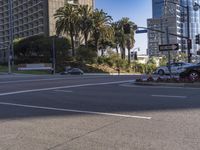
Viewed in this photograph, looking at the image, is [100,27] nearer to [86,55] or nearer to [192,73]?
[86,55]

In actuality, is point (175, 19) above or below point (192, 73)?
above

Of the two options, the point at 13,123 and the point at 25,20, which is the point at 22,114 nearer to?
the point at 13,123

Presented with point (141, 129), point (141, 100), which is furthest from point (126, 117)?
point (141, 100)

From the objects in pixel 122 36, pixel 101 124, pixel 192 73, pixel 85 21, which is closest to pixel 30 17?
pixel 122 36

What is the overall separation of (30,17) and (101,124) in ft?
482

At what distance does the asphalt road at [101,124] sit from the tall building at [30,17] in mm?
125643

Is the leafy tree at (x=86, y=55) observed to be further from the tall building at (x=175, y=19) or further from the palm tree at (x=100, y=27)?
the tall building at (x=175, y=19)

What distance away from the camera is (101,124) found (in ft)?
32.7

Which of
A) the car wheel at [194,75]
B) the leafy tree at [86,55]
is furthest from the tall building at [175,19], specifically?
the car wheel at [194,75]

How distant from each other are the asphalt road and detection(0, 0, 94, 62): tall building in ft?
412

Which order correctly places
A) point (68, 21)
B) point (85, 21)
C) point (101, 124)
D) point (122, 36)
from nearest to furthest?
point (101, 124) → point (85, 21) → point (68, 21) → point (122, 36)

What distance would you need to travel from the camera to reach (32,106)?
13.5 metres

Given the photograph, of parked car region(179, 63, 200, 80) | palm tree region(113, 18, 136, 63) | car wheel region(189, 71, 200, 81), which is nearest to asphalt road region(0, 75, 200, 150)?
car wheel region(189, 71, 200, 81)

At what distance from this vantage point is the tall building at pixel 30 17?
461 ft
